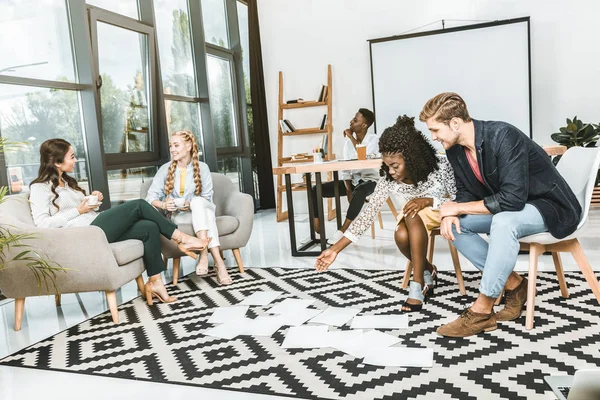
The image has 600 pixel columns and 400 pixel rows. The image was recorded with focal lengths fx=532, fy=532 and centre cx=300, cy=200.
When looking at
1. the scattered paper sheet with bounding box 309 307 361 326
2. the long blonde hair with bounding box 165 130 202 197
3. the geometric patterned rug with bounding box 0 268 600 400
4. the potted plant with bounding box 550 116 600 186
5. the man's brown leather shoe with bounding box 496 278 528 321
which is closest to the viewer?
the geometric patterned rug with bounding box 0 268 600 400

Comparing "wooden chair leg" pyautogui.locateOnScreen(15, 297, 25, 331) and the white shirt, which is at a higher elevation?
the white shirt

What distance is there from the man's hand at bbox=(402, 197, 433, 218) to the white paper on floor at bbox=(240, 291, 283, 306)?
87cm

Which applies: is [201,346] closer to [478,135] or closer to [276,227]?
[478,135]

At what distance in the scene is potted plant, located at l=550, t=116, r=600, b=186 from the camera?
4.96 metres

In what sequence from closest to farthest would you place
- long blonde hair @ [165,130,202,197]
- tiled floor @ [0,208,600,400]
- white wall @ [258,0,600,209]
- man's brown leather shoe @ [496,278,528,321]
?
tiled floor @ [0,208,600,400] < man's brown leather shoe @ [496,278,528,321] < long blonde hair @ [165,130,202,197] < white wall @ [258,0,600,209]

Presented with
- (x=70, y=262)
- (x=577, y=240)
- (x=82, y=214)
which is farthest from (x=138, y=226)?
(x=577, y=240)

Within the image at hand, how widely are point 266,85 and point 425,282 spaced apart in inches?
174

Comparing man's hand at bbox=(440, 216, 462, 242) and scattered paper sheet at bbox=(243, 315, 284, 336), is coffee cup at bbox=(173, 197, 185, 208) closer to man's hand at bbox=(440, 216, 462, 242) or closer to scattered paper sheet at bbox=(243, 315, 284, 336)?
scattered paper sheet at bbox=(243, 315, 284, 336)

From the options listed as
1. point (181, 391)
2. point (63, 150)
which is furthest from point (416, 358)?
point (63, 150)

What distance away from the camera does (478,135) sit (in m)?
2.16

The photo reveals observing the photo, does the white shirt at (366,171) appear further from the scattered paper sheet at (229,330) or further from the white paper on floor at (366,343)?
the white paper on floor at (366,343)

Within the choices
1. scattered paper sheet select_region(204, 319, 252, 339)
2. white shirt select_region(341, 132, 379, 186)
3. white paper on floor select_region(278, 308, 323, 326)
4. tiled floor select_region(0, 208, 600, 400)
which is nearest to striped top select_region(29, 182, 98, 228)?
tiled floor select_region(0, 208, 600, 400)

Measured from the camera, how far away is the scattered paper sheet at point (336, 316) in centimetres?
242

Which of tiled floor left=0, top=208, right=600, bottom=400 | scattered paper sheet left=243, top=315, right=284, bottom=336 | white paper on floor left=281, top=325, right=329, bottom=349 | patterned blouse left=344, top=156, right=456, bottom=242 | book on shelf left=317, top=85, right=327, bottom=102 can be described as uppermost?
book on shelf left=317, top=85, right=327, bottom=102
